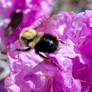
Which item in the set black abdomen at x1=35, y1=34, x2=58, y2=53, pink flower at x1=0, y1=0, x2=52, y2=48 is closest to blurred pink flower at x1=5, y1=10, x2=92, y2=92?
black abdomen at x1=35, y1=34, x2=58, y2=53

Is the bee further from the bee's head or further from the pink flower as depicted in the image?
the pink flower

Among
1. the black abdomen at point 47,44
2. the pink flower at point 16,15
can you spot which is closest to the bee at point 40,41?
the black abdomen at point 47,44

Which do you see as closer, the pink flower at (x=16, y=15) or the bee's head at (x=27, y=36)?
the bee's head at (x=27, y=36)

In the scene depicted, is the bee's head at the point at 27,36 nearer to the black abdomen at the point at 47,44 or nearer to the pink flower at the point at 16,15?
the black abdomen at the point at 47,44

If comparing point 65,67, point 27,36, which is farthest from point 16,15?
point 65,67

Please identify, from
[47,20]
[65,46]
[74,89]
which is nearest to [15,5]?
[47,20]

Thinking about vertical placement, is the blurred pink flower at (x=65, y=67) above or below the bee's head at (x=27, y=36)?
below

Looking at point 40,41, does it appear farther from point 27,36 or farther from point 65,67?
point 65,67

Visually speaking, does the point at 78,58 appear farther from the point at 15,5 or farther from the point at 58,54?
the point at 15,5
